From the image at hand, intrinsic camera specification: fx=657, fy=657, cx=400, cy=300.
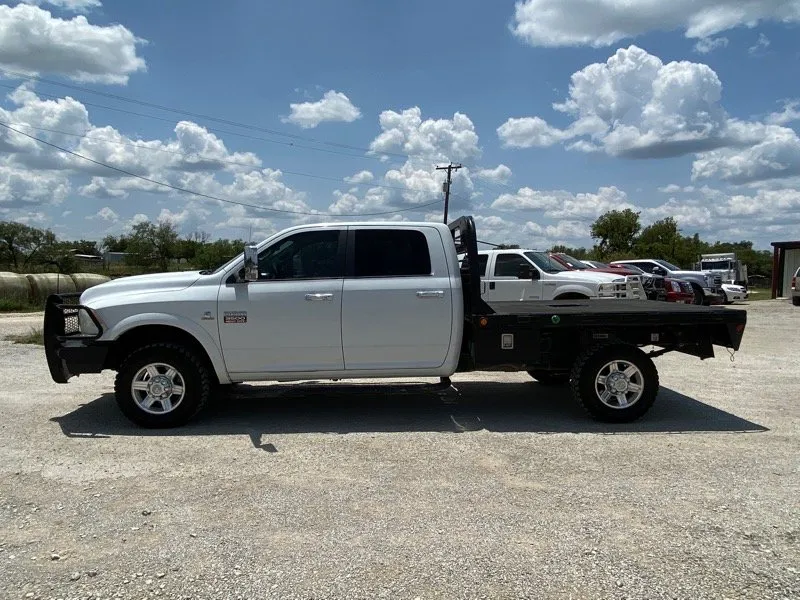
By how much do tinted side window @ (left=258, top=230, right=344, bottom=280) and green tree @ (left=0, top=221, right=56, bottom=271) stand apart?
6792 centimetres

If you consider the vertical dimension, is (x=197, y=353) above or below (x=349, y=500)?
above

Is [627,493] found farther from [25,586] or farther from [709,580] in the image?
[25,586]

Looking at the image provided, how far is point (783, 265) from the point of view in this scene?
3309 centimetres

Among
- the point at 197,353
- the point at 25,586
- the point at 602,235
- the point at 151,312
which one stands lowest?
the point at 25,586

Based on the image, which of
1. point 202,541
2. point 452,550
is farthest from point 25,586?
point 452,550

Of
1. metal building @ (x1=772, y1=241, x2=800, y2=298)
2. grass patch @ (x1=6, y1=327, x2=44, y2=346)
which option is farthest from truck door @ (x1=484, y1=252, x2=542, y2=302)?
metal building @ (x1=772, y1=241, x2=800, y2=298)

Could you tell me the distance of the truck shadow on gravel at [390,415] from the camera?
6.28 meters

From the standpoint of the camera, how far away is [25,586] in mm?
3307

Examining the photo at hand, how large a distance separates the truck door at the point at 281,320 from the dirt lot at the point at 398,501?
0.60m

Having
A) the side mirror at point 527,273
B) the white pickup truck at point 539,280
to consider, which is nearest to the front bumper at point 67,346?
the white pickup truck at point 539,280

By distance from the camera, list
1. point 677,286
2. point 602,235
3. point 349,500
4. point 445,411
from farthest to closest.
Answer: point 602,235 < point 677,286 < point 445,411 < point 349,500

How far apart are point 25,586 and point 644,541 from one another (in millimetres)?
3329

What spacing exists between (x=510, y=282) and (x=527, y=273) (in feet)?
1.17

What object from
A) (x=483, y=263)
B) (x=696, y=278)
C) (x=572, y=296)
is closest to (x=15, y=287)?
(x=483, y=263)
